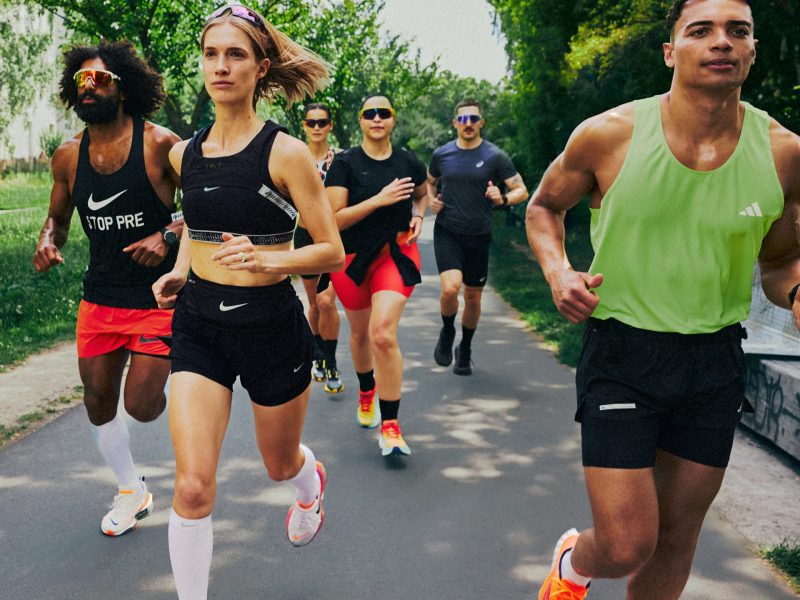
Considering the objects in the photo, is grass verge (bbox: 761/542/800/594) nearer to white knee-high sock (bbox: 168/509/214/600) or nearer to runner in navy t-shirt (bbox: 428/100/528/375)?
white knee-high sock (bbox: 168/509/214/600)

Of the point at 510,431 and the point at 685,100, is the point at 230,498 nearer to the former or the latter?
the point at 510,431

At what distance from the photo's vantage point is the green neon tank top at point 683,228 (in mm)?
2535

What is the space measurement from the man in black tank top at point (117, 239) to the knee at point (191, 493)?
1177mm

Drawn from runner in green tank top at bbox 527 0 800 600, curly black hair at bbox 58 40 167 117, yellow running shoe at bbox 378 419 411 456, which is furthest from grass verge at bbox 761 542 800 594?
curly black hair at bbox 58 40 167 117

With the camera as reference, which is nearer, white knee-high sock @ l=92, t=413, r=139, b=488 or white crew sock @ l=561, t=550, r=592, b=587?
white crew sock @ l=561, t=550, r=592, b=587

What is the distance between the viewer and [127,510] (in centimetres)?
412

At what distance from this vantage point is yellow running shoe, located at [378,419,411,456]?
5.07 meters

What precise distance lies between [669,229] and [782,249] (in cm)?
45

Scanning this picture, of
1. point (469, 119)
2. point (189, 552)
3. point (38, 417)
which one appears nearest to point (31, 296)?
point (38, 417)

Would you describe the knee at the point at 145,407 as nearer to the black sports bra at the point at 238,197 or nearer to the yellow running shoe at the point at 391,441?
the black sports bra at the point at 238,197

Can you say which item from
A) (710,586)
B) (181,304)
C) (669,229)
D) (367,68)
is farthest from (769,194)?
(367,68)

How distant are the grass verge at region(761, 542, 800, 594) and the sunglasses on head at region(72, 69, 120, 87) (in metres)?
3.80

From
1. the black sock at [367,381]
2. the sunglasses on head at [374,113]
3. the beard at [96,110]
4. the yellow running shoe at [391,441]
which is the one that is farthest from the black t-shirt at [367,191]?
the beard at [96,110]

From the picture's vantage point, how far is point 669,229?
2592 mm
